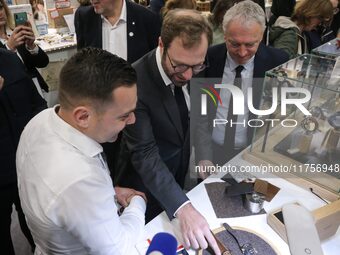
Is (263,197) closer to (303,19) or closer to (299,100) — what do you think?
(299,100)

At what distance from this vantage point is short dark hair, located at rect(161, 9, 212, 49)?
1.11 metres

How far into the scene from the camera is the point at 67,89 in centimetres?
88

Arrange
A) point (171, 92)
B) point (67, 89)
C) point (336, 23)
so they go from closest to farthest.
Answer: point (67, 89) < point (171, 92) < point (336, 23)

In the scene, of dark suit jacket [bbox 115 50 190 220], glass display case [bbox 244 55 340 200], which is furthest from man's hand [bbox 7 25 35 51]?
glass display case [bbox 244 55 340 200]

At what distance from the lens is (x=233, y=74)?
1.61 m

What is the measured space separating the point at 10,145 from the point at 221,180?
102 centimetres

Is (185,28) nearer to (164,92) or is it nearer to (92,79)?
(164,92)

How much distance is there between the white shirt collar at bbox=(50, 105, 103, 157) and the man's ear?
0.02 metres

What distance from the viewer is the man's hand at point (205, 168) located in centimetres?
149

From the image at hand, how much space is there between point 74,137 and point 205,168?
0.81 metres

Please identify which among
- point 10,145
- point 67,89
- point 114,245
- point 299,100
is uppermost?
point 67,89

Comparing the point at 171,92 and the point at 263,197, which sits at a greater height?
the point at 171,92

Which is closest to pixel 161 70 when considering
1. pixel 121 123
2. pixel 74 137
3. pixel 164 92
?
pixel 164 92

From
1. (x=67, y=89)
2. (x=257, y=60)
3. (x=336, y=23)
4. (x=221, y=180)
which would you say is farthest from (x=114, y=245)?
(x=336, y=23)
